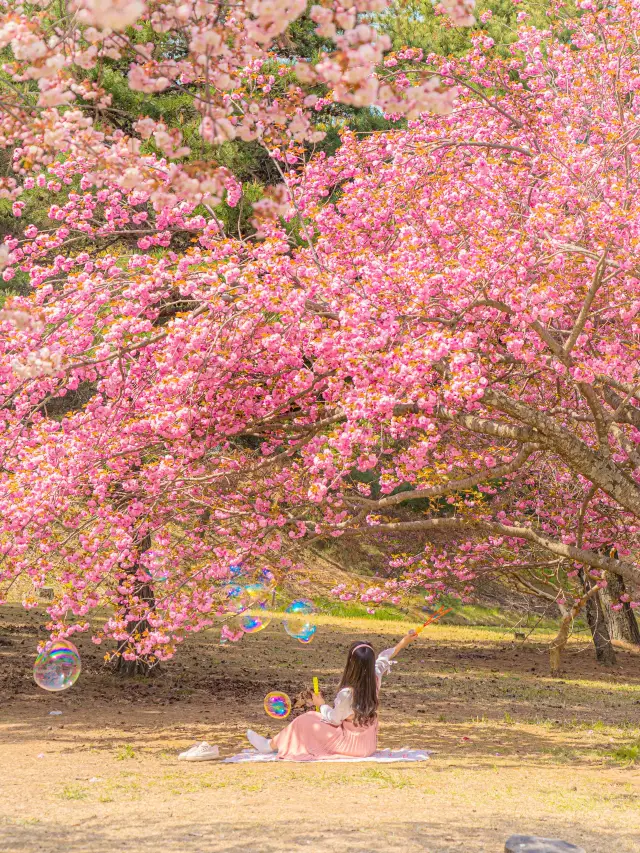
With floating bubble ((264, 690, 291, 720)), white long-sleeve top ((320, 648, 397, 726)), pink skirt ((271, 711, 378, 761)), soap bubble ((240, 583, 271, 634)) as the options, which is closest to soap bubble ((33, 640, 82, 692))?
soap bubble ((240, 583, 271, 634))

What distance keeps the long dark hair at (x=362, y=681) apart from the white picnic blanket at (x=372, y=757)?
1.14 feet

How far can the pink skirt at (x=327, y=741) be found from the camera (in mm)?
9648

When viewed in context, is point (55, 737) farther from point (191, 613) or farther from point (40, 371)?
point (40, 371)

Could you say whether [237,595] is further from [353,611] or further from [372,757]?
[353,611]

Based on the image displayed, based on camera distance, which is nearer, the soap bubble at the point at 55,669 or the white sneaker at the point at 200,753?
the white sneaker at the point at 200,753

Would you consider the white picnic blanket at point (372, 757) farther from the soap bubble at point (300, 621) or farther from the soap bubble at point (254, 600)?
the soap bubble at point (300, 621)

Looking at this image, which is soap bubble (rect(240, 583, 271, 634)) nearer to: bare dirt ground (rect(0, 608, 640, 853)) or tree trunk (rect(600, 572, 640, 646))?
bare dirt ground (rect(0, 608, 640, 853))

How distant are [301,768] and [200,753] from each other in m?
1.06

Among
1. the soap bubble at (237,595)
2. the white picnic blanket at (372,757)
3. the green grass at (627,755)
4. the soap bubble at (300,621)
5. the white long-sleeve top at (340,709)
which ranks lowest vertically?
the green grass at (627,755)

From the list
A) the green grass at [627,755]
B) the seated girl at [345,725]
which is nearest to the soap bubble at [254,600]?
the seated girl at [345,725]

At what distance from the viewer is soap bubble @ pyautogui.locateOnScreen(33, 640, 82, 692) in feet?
33.1

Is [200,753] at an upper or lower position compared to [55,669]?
lower

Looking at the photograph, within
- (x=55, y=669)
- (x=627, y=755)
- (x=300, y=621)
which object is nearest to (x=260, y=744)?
(x=300, y=621)

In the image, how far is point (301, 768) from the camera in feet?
30.2
